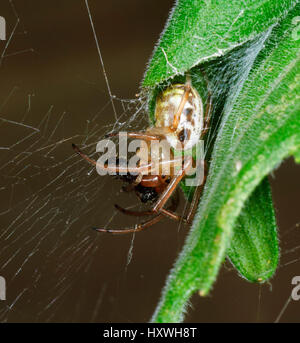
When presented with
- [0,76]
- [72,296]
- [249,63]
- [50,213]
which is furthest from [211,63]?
[72,296]

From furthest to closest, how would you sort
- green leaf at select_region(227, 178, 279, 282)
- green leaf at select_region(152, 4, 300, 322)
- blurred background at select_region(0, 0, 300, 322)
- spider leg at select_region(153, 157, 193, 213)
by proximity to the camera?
blurred background at select_region(0, 0, 300, 322) < spider leg at select_region(153, 157, 193, 213) < green leaf at select_region(227, 178, 279, 282) < green leaf at select_region(152, 4, 300, 322)

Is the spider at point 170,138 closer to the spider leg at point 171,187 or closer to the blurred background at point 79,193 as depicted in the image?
the spider leg at point 171,187

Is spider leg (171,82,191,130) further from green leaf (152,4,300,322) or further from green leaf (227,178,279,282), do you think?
green leaf (227,178,279,282)

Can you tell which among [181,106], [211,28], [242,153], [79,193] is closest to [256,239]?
[242,153]

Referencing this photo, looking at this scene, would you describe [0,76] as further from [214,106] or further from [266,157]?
[266,157]

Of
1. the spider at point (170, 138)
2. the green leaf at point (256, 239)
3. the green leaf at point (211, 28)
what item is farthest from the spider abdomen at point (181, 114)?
the green leaf at point (256, 239)

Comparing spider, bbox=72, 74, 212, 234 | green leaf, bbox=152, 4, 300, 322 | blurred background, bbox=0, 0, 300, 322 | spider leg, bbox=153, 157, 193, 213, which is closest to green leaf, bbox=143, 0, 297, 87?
green leaf, bbox=152, 4, 300, 322

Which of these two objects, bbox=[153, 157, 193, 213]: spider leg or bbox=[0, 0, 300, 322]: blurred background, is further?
bbox=[0, 0, 300, 322]: blurred background
